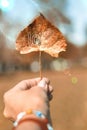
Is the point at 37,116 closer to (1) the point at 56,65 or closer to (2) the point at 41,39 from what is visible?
(2) the point at 41,39

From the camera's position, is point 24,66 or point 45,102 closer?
point 45,102

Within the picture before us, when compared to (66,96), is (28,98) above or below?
above

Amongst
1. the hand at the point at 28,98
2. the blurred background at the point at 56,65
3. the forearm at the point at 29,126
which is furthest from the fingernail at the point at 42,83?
the blurred background at the point at 56,65

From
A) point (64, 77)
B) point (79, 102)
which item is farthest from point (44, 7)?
point (79, 102)

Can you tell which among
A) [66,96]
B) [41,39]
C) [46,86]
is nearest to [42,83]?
[46,86]

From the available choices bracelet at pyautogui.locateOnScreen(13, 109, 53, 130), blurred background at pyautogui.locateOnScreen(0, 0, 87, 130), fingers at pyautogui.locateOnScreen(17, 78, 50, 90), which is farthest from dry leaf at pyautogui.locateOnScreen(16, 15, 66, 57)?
blurred background at pyautogui.locateOnScreen(0, 0, 87, 130)

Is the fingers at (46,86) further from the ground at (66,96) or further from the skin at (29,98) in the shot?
the ground at (66,96)

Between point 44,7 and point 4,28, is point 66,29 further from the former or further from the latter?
point 4,28

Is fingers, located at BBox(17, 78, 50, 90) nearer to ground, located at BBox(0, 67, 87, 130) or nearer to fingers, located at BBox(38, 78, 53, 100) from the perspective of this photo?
fingers, located at BBox(38, 78, 53, 100)
